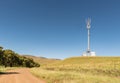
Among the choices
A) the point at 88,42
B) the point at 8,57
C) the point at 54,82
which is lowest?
the point at 54,82

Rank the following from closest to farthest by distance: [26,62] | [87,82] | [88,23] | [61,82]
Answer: [87,82] < [61,82] < [88,23] < [26,62]

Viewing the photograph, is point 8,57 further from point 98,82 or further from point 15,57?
point 98,82

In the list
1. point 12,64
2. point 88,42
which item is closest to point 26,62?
point 12,64

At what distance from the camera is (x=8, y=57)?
115500 millimetres

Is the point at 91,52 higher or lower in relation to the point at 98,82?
higher

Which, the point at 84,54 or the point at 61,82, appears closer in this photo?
the point at 61,82

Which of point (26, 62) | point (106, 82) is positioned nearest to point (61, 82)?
point (106, 82)

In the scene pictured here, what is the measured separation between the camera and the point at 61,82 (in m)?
23.5

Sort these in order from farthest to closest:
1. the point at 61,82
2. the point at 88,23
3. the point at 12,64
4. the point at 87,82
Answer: the point at 12,64
the point at 88,23
the point at 61,82
the point at 87,82

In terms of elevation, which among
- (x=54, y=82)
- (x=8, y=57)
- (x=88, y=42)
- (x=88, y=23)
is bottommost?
(x=54, y=82)

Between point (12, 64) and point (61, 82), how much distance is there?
330ft

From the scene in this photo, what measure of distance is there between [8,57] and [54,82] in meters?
95.0

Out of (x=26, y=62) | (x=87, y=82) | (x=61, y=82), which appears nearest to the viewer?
(x=87, y=82)

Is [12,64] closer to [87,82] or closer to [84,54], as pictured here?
[84,54]
